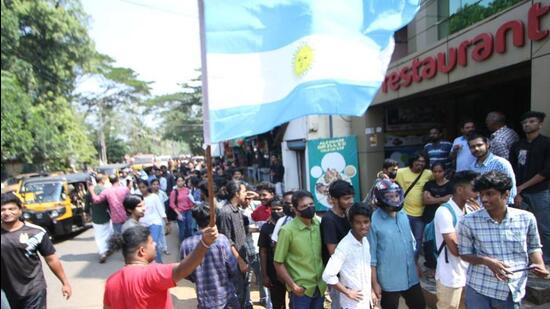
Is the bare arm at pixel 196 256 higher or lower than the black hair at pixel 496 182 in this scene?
lower

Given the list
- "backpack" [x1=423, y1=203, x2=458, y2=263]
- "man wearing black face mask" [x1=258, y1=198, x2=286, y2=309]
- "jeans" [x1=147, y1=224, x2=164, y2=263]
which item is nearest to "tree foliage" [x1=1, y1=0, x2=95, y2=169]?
"jeans" [x1=147, y1=224, x2=164, y2=263]

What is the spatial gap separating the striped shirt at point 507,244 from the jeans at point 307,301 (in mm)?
1294

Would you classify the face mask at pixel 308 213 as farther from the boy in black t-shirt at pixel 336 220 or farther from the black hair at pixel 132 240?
the black hair at pixel 132 240

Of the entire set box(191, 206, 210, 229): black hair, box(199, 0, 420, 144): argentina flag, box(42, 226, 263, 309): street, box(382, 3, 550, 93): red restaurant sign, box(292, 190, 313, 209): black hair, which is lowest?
box(42, 226, 263, 309): street

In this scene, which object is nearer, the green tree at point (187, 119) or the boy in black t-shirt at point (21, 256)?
the boy in black t-shirt at point (21, 256)

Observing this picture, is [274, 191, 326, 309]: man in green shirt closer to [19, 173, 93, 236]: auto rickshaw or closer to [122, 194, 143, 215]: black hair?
[122, 194, 143, 215]: black hair

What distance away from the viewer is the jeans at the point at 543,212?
4141 millimetres

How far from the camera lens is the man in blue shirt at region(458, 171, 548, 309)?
2518mm

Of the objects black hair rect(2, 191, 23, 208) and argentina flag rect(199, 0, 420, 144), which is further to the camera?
black hair rect(2, 191, 23, 208)

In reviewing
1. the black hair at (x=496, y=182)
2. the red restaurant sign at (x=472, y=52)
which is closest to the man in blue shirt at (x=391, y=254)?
the black hair at (x=496, y=182)

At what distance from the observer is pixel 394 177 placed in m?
5.53

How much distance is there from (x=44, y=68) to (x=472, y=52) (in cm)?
1904

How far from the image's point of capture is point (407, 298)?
3.22m

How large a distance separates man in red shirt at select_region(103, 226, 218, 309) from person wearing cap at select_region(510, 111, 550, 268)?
3944 millimetres
